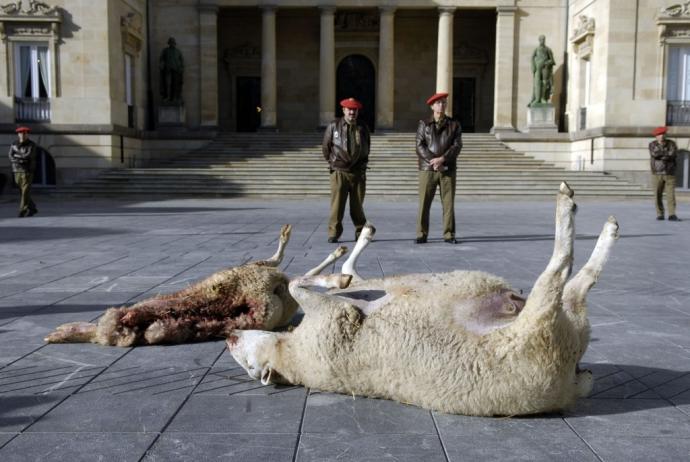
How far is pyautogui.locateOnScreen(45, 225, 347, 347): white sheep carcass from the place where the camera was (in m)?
4.79

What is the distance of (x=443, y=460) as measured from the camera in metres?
2.89

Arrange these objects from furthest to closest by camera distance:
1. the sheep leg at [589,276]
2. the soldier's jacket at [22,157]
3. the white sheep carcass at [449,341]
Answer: the soldier's jacket at [22,157] < the sheep leg at [589,276] < the white sheep carcass at [449,341]

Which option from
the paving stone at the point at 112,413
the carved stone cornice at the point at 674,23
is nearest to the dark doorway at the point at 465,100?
the carved stone cornice at the point at 674,23

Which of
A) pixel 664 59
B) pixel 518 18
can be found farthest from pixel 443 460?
pixel 518 18

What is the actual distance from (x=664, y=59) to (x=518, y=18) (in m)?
7.45

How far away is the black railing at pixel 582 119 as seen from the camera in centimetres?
2881

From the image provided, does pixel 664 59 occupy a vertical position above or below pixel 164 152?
above

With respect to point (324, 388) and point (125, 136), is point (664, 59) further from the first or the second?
point (324, 388)

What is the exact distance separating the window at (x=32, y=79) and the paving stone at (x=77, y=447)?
26.0m

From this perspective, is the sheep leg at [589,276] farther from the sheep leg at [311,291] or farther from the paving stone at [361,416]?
the sheep leg at [311,291]

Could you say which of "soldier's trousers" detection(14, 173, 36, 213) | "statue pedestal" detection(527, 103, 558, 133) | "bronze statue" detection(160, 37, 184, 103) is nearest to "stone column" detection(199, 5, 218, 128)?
"bronze statue" detection(160, 37, 184, 103)

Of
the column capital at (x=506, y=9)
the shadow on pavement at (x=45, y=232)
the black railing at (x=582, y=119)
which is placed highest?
the column capital at (x=506, y=9)

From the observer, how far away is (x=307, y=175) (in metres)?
26.0

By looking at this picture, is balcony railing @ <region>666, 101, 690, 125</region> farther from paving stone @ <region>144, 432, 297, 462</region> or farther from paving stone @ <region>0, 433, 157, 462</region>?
paving stone @ <region>0, 433, 157, 462</region>
